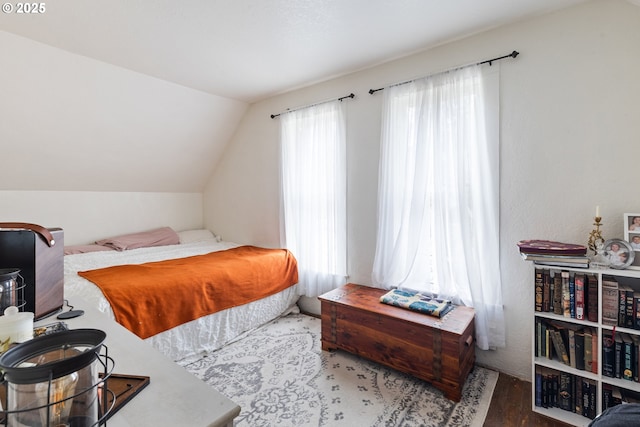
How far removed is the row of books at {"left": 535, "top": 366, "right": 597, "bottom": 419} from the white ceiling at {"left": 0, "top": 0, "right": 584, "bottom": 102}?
2.24m

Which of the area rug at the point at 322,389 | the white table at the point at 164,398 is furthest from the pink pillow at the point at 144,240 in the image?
the white table at the point at 164,398

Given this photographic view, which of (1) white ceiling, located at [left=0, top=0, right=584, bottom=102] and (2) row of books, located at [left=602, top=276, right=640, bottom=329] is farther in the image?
(1) white ceiling, located at [left=0, top=0, right=584, bottom=102]

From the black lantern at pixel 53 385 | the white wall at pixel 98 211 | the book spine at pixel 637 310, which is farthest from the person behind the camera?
the white wall at pixel 98 211

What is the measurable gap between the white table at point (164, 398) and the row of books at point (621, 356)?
1968mm

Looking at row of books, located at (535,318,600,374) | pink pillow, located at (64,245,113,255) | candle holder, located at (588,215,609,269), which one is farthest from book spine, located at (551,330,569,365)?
pink pillow, located at (64,245,113,255)

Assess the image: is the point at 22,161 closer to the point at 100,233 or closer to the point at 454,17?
the point at 100,233

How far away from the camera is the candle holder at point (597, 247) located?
161 centimetres

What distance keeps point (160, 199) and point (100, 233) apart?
0.80 metres

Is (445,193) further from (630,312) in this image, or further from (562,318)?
(630,312)

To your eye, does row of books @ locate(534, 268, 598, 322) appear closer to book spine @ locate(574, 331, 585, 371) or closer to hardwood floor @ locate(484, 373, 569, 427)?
book spine @ locate(574, 331, 585, 371)

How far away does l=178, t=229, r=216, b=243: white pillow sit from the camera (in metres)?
3.92

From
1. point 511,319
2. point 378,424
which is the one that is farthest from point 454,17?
point 378,424

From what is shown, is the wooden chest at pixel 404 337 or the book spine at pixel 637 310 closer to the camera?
the book spine at pixel 637 310

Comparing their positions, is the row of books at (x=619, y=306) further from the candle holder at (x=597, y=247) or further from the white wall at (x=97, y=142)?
the white wall at (x=97, y=142)
